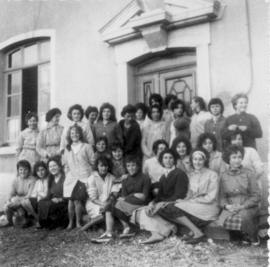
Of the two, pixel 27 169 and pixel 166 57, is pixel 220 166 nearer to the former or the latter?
pixel 166 57

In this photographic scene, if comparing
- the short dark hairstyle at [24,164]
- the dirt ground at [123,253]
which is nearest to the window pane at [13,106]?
the short dark hairstyle at [24,164]

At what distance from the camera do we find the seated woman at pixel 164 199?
3.95 meters

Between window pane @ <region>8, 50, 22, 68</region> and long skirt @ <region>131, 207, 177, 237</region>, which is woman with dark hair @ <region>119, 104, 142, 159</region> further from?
window pane @ <region>8, 50, 22, 68</region>

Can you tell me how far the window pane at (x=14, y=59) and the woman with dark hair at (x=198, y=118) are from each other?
3640 mm

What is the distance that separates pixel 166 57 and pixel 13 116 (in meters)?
2.96

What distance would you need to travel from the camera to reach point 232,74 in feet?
16.4

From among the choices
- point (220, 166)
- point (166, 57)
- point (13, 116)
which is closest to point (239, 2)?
point (166, 57)

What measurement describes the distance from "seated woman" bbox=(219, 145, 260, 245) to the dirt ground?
0.19m

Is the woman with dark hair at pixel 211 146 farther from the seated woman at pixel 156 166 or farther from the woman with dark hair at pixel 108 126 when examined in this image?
the woman with dark hair at pixel 108 126

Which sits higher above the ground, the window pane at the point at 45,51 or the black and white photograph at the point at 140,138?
the window pane at the point at 45,51

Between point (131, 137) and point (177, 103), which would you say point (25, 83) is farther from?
point (177, 103)

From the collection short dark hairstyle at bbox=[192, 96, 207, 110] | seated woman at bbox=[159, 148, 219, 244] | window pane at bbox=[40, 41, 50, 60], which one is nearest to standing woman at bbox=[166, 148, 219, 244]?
seated woman at bbox=[159, 148, 219, 244]

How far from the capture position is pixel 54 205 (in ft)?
15.8

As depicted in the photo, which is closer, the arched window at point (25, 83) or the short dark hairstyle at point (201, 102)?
the short dark hairstyle at point (201, 102)
